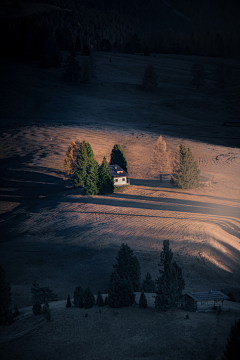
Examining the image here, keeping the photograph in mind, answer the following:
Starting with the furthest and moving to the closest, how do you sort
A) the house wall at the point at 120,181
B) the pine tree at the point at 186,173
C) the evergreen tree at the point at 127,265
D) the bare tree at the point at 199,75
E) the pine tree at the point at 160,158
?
the bare tree at the point at 199,75 < the pine tree at the point at 160,158 < the house wall at the point at 120,181 < the pine tree at the point at 186,173 < the evergreen tree at the point at 127,265

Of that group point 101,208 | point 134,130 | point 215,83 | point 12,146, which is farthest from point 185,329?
point 215,83

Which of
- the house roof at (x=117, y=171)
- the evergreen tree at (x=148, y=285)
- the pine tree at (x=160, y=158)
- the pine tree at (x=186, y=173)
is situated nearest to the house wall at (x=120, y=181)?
the house roof at (x=117, y=171)

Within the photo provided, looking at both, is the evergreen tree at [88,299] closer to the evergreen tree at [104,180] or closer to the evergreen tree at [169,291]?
the evergreen tree at [169,291]

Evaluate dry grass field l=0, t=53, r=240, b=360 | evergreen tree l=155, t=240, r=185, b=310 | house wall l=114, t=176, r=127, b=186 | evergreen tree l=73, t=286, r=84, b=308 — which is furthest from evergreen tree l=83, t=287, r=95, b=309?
house wall l=114, t=176, r=127, b=186

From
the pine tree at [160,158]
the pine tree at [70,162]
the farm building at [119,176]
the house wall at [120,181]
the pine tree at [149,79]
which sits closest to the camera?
the farm building at [119,176]

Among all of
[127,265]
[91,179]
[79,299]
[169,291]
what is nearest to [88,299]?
[79,299]

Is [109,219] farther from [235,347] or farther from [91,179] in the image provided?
[235,347]
